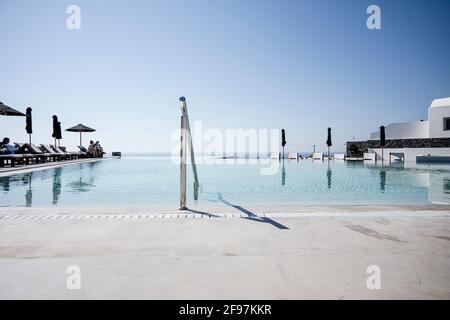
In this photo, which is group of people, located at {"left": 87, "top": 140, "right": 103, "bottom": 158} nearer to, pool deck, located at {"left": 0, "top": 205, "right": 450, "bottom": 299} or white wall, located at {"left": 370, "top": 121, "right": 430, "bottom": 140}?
pool deck, located at {"left": 0, "top": 205, "right": 450, "bottom": 299}

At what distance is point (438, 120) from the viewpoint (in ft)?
109

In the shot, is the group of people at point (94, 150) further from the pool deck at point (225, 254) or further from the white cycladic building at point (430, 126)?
the white cycladic building at point (430, 126)

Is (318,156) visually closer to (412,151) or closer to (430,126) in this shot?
(412,151)

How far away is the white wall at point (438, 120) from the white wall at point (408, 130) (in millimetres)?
1131

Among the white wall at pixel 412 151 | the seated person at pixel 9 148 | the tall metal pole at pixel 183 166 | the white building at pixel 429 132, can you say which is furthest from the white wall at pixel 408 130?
the seated person at pixel 9 148

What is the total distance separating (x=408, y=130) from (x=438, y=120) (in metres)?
4.51

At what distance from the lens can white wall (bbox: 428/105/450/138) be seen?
107ft

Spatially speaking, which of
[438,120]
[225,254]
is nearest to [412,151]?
[438,120]

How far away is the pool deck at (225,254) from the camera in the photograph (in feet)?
7.63

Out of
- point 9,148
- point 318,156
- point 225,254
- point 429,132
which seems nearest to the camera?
point 225,254
